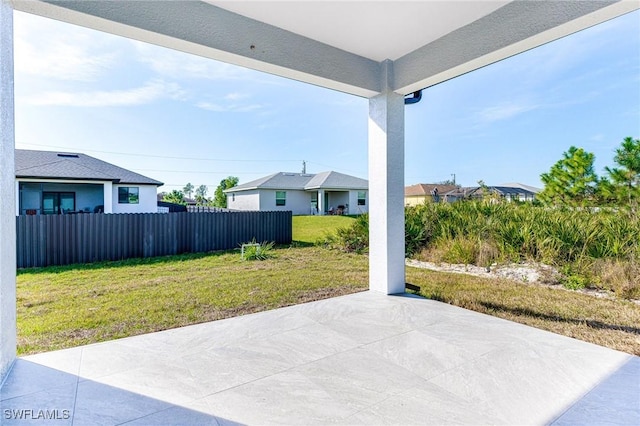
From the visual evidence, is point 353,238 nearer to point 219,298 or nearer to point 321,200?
point 219,298

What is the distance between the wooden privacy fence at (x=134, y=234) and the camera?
6984mm

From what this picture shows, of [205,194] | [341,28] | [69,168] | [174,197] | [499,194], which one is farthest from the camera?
[205,194]

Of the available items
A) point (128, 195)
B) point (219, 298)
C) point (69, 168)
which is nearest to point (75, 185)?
point (69, 168)

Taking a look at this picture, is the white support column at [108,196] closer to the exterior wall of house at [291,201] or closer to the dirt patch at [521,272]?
the exterior wall of house at [291,201]

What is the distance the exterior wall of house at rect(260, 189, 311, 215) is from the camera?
21.2m

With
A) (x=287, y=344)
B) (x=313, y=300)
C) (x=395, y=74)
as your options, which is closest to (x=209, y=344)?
(x=287, y=344)

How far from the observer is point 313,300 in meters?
4.32

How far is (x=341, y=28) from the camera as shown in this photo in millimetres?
3225

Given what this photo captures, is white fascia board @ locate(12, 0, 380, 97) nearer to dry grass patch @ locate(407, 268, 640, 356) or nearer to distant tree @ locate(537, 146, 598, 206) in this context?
dry grass patch @ locate(407, 268, 640, 356)

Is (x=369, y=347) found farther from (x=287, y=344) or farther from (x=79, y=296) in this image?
(x=79, y=296)

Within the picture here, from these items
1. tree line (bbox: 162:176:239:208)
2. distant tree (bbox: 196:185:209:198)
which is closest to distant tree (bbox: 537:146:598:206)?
tree line (bbox: 162:176:239:208)

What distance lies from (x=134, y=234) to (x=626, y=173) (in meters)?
13.7

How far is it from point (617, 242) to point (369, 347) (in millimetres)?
5315

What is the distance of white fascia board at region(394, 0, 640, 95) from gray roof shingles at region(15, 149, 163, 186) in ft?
48.9
